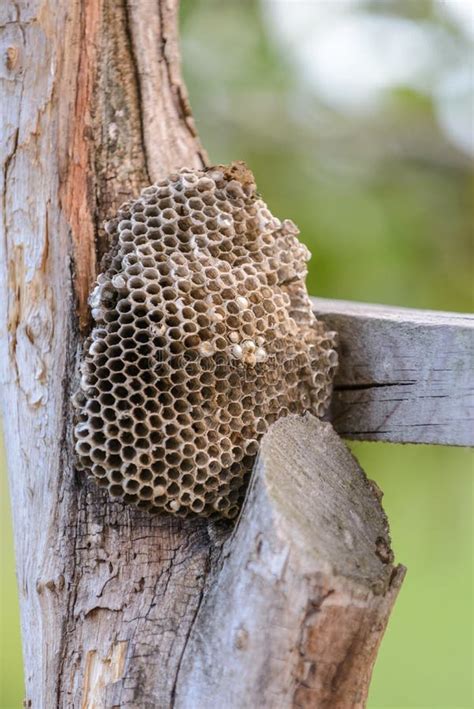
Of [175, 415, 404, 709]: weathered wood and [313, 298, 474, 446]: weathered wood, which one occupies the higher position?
[313, 298, 474, 446]: weathered wood

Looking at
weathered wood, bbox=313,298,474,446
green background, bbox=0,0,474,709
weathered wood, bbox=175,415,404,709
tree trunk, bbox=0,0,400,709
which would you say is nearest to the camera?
weathered wood, bbox=175,415,404,709

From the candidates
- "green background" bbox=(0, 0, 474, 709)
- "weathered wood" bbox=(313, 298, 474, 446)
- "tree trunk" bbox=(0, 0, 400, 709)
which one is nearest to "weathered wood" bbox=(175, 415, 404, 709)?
"tree trunk" bbox=(0, 0, 400, 709)

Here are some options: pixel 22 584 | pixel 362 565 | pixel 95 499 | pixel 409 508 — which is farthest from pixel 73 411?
pixel 409 508

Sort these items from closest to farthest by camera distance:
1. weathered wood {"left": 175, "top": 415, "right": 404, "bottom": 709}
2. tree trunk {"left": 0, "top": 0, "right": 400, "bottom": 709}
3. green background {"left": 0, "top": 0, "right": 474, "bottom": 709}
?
weathered wood {"left": 175, "top": 415, "right": 404, "bottom": 709}, tree trunk {"left": 0, "top": 0, "right": 400, "bottom": 709}, green background {"left": 0, "top": 0, "right": 474, "bottom": 709}

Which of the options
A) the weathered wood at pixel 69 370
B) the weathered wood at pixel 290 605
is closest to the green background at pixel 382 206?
the weathered wood at pixel 69 370

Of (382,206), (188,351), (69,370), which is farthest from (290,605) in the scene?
(382,206)

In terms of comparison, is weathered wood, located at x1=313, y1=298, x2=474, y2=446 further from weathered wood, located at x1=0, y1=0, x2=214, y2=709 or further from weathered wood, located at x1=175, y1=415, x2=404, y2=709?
weathered wood, located at x1=0, y1=0, x2=214, y2=709
